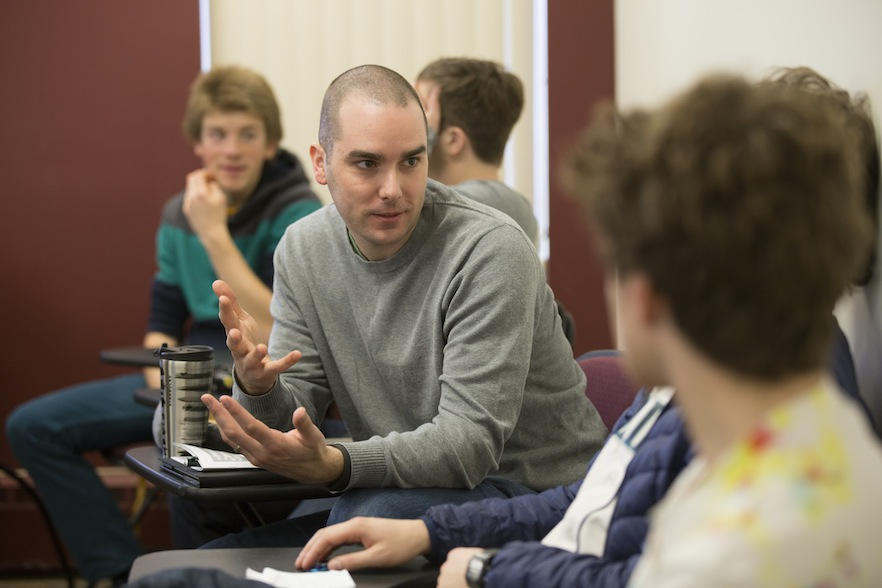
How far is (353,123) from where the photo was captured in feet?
6.86

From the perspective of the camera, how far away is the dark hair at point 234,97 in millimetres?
3473

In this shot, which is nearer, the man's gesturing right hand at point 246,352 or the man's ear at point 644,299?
the man's ear at point 644,299

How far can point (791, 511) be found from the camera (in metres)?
0.80

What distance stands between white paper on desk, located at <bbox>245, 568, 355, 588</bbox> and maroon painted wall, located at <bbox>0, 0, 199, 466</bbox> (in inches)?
108

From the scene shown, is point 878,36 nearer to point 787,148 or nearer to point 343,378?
point 787,148

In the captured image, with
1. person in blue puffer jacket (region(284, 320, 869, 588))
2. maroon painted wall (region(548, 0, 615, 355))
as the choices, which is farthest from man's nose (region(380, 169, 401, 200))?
maroon painted wall (region(548, 0, 615, 355))

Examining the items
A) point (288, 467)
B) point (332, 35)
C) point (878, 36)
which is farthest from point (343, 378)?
point (332, 35)

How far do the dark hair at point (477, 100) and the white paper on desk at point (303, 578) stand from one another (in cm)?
179

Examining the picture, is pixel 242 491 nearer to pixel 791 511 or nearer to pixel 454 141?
pixel 791 511

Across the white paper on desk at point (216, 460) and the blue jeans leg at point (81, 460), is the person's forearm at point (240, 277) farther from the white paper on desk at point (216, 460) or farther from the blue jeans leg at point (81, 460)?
the white paper on desk at point (216, 460)

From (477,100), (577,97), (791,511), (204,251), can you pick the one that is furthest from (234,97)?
(791,511)

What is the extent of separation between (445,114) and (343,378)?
A: 1.18 m

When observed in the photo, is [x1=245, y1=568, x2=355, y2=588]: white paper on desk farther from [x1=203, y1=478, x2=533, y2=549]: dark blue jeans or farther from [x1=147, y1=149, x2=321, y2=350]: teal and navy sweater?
[x1=147, y1=149, x2=321, y2=350]: teal and navy sweater

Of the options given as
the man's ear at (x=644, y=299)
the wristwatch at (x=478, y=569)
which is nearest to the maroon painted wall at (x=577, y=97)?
the wristwatch at (x=478, y=569)
